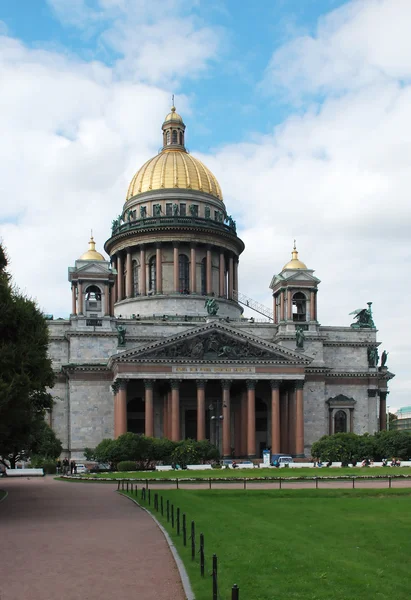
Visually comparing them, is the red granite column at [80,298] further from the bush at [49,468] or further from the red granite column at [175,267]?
the bush at [49,468]

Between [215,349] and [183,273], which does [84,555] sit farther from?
[183,273]

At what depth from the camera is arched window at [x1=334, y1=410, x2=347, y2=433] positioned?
316 ft

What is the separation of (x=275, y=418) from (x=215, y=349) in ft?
31.4

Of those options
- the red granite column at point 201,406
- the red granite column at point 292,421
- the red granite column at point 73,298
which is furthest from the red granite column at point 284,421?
the red granite column at point 73,298

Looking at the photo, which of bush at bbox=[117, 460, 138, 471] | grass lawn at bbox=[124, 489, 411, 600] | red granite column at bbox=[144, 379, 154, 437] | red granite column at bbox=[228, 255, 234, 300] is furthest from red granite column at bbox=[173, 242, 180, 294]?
grass lawn at bbox=[124, 489, 411, 600]

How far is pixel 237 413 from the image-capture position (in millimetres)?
93188

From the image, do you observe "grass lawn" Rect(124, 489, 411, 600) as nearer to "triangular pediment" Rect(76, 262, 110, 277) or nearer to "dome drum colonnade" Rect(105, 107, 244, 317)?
"triangular pediment" Rect(76, 262, 110, 277)

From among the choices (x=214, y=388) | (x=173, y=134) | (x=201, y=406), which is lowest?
(x=201, y=406)

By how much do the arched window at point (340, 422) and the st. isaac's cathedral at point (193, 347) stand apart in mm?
139

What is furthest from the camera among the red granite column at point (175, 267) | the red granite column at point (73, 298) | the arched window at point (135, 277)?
the arched window at point (135, 277)

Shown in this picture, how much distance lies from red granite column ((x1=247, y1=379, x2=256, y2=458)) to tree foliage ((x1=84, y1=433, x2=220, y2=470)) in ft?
38.2

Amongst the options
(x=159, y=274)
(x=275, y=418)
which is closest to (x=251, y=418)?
(x=275, y=418)

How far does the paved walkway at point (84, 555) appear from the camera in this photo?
61.9 feet

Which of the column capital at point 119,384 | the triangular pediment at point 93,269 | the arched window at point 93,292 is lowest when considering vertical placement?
the column capital at point 119,384
